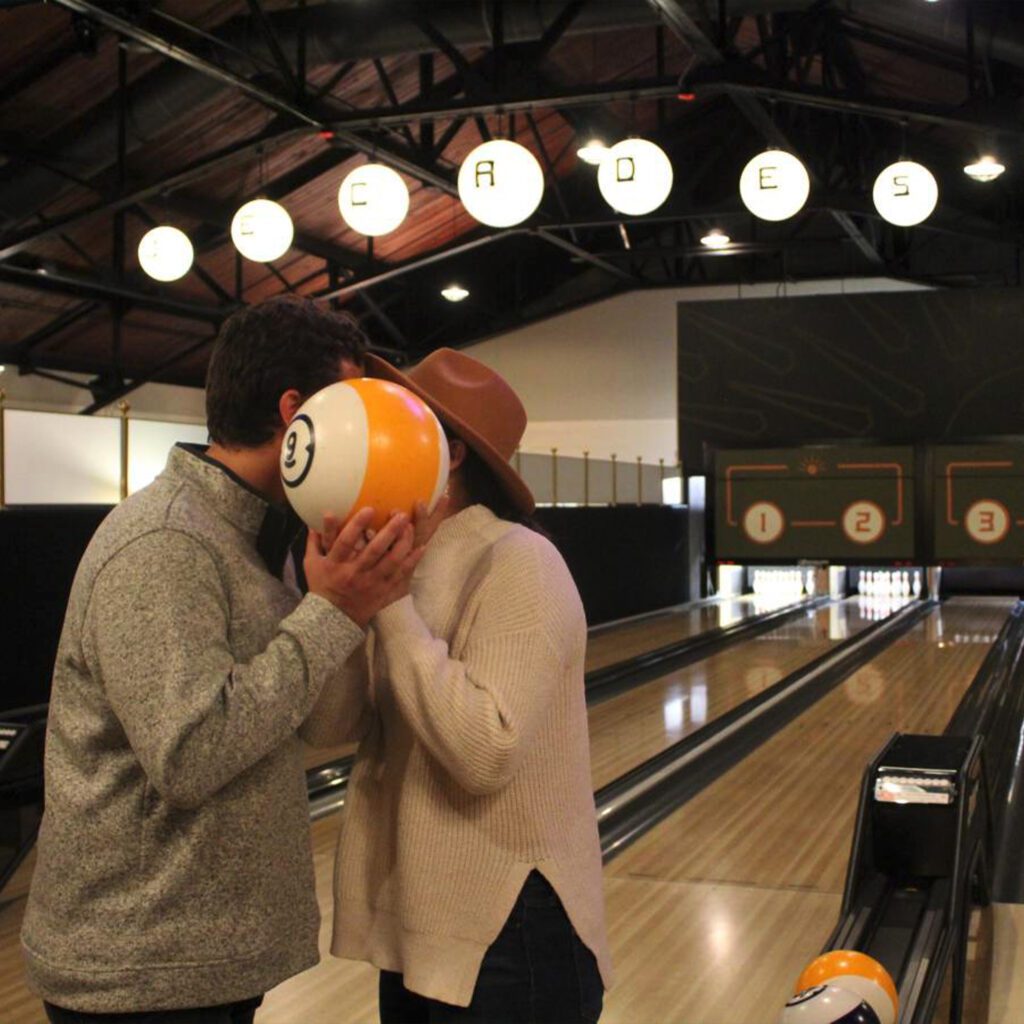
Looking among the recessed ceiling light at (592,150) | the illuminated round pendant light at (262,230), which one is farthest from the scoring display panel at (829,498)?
the illuminated round pendant light at (262,230)

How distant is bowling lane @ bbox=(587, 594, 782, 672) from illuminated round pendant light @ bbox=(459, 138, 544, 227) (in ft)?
8.52

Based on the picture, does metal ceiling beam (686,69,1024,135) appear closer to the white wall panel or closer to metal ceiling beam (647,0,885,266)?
metal ceiling beam (647,0,885,266)

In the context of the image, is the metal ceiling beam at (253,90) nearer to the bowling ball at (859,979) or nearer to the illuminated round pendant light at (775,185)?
the illuminated round pendant light at (775,185)

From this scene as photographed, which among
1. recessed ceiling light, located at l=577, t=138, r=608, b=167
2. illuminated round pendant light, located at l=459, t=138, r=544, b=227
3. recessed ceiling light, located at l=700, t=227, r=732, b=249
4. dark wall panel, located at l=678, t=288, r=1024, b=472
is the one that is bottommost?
dark wall panel, located at l=678, t=288, r=1024, b=472

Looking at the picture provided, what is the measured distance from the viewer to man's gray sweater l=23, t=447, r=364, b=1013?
1026 millimetres

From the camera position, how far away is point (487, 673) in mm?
1139

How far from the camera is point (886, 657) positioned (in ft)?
25.7

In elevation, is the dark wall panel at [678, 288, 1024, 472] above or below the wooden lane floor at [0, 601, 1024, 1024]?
above

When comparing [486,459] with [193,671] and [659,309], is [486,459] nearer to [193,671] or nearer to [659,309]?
[193,671]

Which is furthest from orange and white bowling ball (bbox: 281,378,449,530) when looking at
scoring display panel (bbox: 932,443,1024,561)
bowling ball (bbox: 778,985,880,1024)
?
scoring display panel (bbox: 932,443,1024,561)

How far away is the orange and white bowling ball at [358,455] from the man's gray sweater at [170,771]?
0.09 meters

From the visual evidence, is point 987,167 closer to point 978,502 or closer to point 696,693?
point 978,502

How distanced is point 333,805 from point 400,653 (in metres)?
3.25

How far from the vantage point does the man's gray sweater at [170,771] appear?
1026mm
